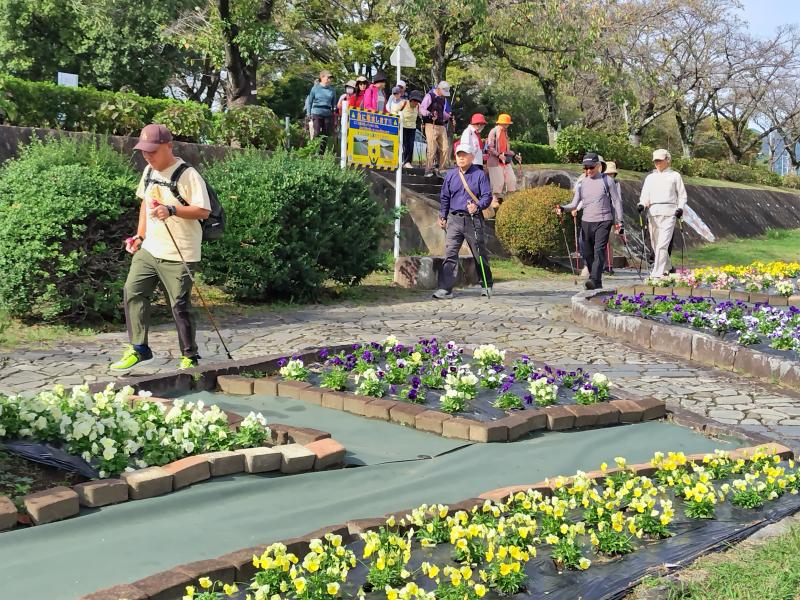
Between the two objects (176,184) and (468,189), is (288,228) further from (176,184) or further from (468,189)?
(176,184)

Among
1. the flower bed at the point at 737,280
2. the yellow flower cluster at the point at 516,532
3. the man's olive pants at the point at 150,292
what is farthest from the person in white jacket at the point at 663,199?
the yellow flower cluster at the point at 516,532

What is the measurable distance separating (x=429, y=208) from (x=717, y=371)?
987 centimetres

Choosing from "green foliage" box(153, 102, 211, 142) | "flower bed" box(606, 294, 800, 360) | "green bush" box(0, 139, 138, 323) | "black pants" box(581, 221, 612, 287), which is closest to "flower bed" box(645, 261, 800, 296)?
"black pants" box(581, 221, 612, 287)

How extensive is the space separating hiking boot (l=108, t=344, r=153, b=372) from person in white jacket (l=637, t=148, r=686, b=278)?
8147mm

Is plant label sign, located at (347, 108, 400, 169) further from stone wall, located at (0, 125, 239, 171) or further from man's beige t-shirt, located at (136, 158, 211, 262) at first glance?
man's beige t-shirt, located at (136, 158, 211, 262)

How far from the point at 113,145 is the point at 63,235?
4647mm

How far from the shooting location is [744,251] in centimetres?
2350

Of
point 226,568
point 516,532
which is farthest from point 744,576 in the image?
point 226,568

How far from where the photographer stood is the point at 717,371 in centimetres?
790

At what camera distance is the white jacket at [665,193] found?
41.6ft

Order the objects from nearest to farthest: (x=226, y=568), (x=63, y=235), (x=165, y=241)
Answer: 1. (x=226, y=568)
2. (x=165, y=241)
3. (x=63, y=235)

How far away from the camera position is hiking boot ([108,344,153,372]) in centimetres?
691

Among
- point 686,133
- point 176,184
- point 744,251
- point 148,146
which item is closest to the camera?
point 148,146

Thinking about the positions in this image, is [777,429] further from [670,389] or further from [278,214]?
[278,214]
